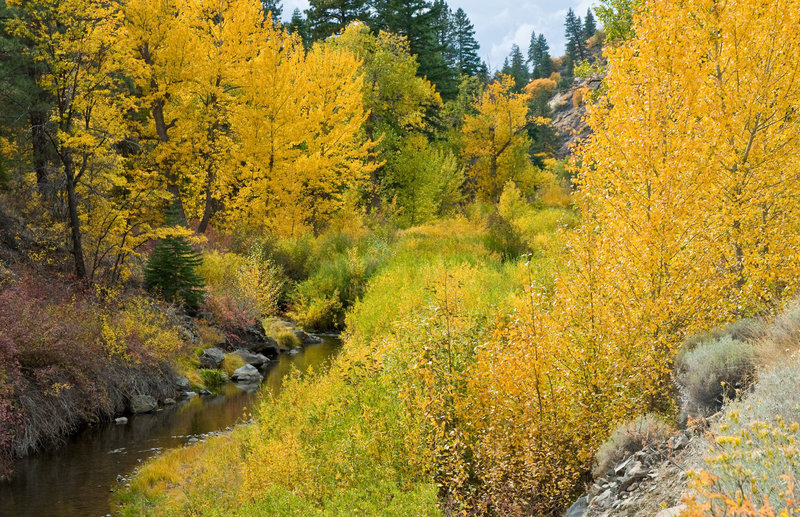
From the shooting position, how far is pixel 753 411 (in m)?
3.73

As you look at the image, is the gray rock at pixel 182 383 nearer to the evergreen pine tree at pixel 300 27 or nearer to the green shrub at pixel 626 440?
the green shrub at pixel 626 440

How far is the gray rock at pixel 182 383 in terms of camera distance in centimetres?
1256

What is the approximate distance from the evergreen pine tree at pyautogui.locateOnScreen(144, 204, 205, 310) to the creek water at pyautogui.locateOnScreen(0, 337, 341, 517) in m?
3.45

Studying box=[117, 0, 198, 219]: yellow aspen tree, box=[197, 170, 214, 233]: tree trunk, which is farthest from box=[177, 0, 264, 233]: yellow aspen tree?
box=[117, 0, 198, 219]: yellow aspen tree

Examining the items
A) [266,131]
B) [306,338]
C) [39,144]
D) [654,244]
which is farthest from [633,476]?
[266,131]

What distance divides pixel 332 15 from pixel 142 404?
Answer: 104 ft

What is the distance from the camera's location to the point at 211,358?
1418 centimetres

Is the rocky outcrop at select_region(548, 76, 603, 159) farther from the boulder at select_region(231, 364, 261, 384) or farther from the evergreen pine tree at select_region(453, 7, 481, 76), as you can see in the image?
the boulder at select_region(231, 364, 261, 384)

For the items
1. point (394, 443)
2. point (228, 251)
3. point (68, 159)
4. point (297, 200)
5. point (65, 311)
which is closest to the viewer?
point (394, 443)

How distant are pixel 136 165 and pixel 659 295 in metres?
18.8

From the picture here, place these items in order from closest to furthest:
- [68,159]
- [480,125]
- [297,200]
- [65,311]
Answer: [65,311]
[68,159]
[297,200]
[480,125]

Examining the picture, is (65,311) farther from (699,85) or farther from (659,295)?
(699,85)

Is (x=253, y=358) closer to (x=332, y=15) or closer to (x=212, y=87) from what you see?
(x=212, y=87)

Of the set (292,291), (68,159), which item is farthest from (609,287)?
(292,291)
